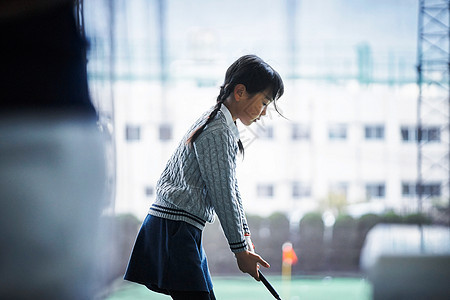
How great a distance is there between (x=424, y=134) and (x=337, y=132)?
3.14 ft

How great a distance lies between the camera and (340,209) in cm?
585

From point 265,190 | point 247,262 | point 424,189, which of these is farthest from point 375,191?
point 247,262

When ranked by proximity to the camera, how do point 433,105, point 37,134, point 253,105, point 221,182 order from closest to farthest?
point 221,182
point 253,105
point 37,134
point 433,105

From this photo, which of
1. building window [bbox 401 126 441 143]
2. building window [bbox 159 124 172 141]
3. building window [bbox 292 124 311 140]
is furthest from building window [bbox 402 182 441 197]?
building window [bbox 159 124 172 141]

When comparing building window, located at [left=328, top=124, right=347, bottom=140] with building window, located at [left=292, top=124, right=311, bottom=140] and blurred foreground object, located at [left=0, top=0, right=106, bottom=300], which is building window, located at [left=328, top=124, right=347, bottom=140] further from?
blurred foreground object, located at [left=0, top=0, right=106, bottom=300]

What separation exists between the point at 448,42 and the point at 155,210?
17.5 feet

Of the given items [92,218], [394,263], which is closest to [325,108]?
[394,263]

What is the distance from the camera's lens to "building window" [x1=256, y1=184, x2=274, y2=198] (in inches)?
229

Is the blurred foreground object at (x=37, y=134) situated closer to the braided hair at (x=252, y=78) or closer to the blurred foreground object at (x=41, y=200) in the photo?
Result: the blurred foreground object at (x=41, y=200)

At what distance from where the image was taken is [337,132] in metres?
6.04

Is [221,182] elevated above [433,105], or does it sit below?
below

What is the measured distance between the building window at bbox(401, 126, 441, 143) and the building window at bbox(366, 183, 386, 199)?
581mm

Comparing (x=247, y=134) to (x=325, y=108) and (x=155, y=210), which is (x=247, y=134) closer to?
(x=155, y=210)

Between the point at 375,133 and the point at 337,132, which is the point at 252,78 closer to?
the point at 337,132
